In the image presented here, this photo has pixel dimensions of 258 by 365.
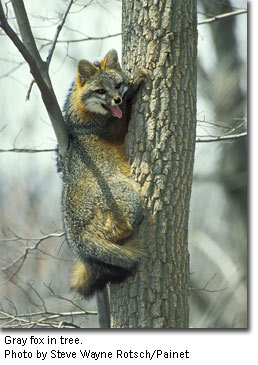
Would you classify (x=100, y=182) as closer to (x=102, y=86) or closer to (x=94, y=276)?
(x=94, y=276)

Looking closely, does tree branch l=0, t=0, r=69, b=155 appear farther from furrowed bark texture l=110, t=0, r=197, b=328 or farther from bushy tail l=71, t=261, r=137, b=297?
bushy tail l=71, t=261, r=137, b=297

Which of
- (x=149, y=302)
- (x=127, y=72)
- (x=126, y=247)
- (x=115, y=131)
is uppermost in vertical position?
(x=127, y=72)

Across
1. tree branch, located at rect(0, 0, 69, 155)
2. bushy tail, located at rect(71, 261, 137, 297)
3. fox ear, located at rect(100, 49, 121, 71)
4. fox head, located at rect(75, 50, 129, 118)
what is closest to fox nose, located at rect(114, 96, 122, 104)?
fox head, located at rect(75, 50, 129, 118)

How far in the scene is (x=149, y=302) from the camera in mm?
4512

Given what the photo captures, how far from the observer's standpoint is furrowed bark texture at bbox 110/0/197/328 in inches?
179

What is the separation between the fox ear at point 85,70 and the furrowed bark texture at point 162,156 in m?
0.79

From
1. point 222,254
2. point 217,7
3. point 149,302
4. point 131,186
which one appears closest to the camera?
point 149,302

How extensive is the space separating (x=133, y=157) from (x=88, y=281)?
136 cm

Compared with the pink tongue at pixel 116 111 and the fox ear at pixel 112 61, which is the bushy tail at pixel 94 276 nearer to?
the pink tongue at pixel 116 111

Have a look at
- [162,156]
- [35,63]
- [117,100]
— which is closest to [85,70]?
[117,100]

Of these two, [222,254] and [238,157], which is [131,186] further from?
[222,254]

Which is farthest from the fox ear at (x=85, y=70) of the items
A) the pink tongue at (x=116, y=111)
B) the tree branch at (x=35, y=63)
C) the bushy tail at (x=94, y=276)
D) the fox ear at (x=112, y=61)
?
the bushy tail at (x=94, y=276)

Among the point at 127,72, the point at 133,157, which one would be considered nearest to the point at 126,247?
the point at 133,157

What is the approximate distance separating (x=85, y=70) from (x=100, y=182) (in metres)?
1.39
